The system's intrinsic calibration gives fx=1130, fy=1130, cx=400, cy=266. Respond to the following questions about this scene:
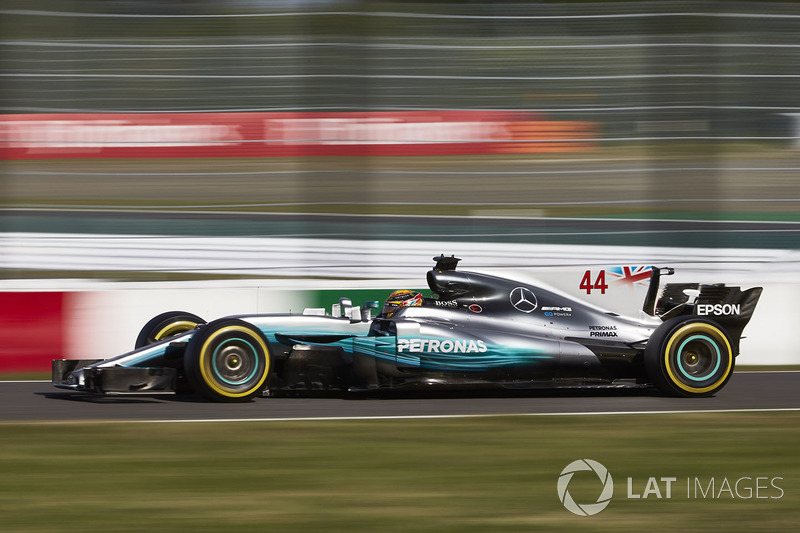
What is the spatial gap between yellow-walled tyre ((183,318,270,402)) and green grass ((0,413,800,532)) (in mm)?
844

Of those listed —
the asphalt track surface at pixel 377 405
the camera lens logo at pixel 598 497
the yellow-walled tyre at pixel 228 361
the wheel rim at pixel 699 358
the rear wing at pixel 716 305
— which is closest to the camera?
the camera lens logo at pixel 598 497

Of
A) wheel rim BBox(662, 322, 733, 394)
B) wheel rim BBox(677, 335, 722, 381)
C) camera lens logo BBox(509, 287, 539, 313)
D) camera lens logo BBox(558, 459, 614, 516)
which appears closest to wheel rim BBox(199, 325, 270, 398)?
camera lens logo BBox(509, 287, 539, 313)

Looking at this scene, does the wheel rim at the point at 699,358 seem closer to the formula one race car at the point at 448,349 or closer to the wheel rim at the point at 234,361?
the formula one race car at the point at 448,349

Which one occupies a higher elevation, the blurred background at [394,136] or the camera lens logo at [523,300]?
the blurred background at [394,136]

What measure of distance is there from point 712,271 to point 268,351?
5.24 meters

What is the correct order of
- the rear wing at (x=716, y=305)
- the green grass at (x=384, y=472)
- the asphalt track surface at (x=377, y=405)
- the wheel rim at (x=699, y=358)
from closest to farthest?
1. the green grass at (x=384, y=472)
2. the asphalt track surface at (x=377, y=405)
3. the wheel rim at (x=699, y=358)
4. the rear wing at (x=716, y=305)

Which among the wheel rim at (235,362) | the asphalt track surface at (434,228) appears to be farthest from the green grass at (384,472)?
the asphalt track surface at (434,228)

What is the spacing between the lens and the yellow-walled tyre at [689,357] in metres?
8.20

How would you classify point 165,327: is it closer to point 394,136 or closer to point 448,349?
point 448,349

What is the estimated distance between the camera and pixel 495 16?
1176cm

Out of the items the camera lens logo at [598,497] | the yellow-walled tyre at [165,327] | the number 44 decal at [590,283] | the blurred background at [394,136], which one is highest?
the blurred background at [394,136]

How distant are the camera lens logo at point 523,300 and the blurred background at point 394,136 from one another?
2.95 m

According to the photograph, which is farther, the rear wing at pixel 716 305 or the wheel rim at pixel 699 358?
the rear wing at pixel 716 305

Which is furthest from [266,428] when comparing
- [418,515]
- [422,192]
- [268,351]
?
[422,192]
